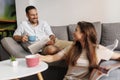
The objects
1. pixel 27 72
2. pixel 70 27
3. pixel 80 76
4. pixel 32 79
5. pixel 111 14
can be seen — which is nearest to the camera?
pixel 27 72

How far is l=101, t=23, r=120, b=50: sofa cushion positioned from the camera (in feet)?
10.2

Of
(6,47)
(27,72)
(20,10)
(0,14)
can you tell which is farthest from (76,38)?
(0,14)

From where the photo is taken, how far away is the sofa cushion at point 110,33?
3114 mm

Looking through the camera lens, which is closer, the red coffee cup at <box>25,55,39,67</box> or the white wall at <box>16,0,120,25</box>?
the red coffee cup at <box>25,55,39,67</box>

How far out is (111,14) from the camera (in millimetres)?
3582

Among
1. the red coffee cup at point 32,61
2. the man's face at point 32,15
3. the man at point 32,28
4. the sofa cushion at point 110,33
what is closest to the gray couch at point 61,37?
the sofa cushion at point 110,33

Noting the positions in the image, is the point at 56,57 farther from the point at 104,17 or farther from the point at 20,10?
the point at 20,10

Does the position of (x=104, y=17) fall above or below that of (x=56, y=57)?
above

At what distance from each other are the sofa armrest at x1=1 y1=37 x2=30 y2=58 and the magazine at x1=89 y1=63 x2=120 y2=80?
3.85 ft

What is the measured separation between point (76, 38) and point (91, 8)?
1750 mm

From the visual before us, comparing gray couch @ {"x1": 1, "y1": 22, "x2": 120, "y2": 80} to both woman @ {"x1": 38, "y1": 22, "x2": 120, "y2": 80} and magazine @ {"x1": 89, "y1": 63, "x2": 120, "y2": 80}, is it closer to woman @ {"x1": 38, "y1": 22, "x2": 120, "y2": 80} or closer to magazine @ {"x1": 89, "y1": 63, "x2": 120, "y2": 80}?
woman @ {"x1": 38, "y1": 22, "x2": 120, "y2": 80}

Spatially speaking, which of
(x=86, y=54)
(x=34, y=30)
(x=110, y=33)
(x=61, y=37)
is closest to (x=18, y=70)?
(x=86, y=54)

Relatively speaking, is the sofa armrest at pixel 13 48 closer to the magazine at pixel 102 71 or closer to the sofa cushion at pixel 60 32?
the sofa cushion at pixel 60 32

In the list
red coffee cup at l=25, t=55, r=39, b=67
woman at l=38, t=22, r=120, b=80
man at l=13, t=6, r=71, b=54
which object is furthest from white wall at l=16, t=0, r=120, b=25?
red coffee cup at l=25, t=55, r=39, b=67
